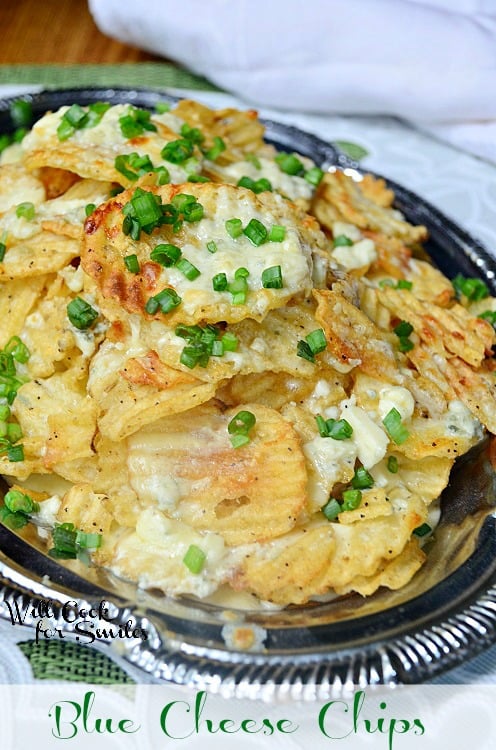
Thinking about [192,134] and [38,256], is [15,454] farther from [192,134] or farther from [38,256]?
[192,134]

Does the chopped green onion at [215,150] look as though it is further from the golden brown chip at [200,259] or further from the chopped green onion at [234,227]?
the chopped green onion at [234,227]

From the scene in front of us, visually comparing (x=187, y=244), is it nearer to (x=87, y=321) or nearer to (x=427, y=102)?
(x=87, y=321)

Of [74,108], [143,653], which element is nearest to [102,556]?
[143,653]

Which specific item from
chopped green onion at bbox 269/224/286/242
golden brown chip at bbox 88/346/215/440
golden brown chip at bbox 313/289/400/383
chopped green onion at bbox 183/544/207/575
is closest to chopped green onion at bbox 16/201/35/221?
golden brown chip at bbox 88/346/215/440

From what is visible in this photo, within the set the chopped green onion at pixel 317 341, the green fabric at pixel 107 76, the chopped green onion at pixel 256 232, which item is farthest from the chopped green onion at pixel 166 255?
the green fabric at pixel 107 76

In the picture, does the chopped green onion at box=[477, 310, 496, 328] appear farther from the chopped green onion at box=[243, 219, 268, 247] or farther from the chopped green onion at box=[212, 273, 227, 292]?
the chopped green onion at box=[212, 273, 227, 292]

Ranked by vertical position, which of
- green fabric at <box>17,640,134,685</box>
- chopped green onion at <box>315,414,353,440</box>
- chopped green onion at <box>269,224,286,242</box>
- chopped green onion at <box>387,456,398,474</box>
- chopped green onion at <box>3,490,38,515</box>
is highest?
chopped green onion at <box>269,224,286,242</box>
